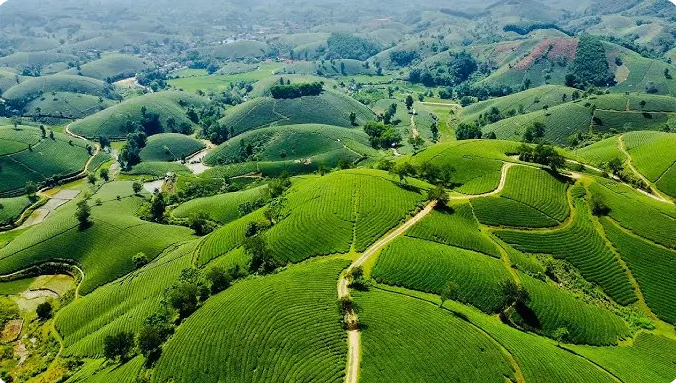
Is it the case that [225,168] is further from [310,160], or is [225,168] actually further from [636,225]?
[636,225]

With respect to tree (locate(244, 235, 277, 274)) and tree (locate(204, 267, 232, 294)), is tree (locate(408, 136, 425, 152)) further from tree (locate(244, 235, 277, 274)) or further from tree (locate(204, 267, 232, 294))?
tree (locate(204, 267, 232, 294))

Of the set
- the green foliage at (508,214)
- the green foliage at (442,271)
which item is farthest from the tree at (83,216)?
the green foliage at (508,214)

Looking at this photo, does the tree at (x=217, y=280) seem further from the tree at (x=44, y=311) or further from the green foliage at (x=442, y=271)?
the tree at (x=44, y=311)

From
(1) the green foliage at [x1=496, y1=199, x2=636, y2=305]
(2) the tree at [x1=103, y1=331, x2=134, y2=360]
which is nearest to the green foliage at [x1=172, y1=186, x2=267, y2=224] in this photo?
(2) the tree at [x1=103, y1=331, x2=134, y2=360]

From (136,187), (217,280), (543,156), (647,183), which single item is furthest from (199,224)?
(647,183)

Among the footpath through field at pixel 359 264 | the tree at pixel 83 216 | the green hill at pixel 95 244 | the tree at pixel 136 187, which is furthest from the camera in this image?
the tree at pixel 136 187

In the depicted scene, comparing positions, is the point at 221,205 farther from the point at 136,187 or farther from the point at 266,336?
the point at 266,336
